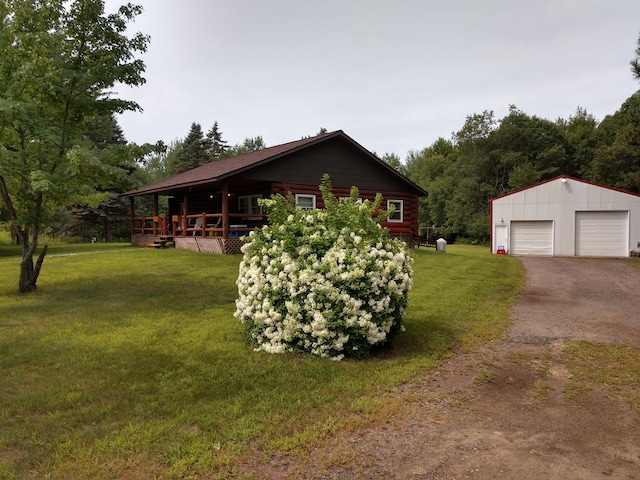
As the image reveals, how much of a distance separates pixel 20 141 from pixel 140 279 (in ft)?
12.6

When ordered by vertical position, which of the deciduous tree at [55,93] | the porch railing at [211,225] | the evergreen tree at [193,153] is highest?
the evergreen tree at [193,153]

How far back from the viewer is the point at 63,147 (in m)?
8.04

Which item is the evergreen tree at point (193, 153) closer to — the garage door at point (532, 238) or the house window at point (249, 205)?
the house window at point (249, 205)

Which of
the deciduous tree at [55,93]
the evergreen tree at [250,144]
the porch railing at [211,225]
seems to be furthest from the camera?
the evergreen tree at [250,144]

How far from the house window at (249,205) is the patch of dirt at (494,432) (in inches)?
564

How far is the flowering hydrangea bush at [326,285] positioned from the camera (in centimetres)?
459

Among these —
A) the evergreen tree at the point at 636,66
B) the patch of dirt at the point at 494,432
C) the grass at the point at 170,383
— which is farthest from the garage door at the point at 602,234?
the patch of dirt at the point at 494,432

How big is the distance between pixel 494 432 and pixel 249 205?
55.1ft

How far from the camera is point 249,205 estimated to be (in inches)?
745

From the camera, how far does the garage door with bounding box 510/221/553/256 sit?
21.7 metres

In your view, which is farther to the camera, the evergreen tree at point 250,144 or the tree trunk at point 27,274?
the evergreen tree at point 250,144

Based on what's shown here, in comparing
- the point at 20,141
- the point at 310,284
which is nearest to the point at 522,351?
the point at 310,284

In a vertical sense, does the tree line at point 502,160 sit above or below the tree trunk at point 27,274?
above

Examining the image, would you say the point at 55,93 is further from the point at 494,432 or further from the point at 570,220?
the point at 570,220
